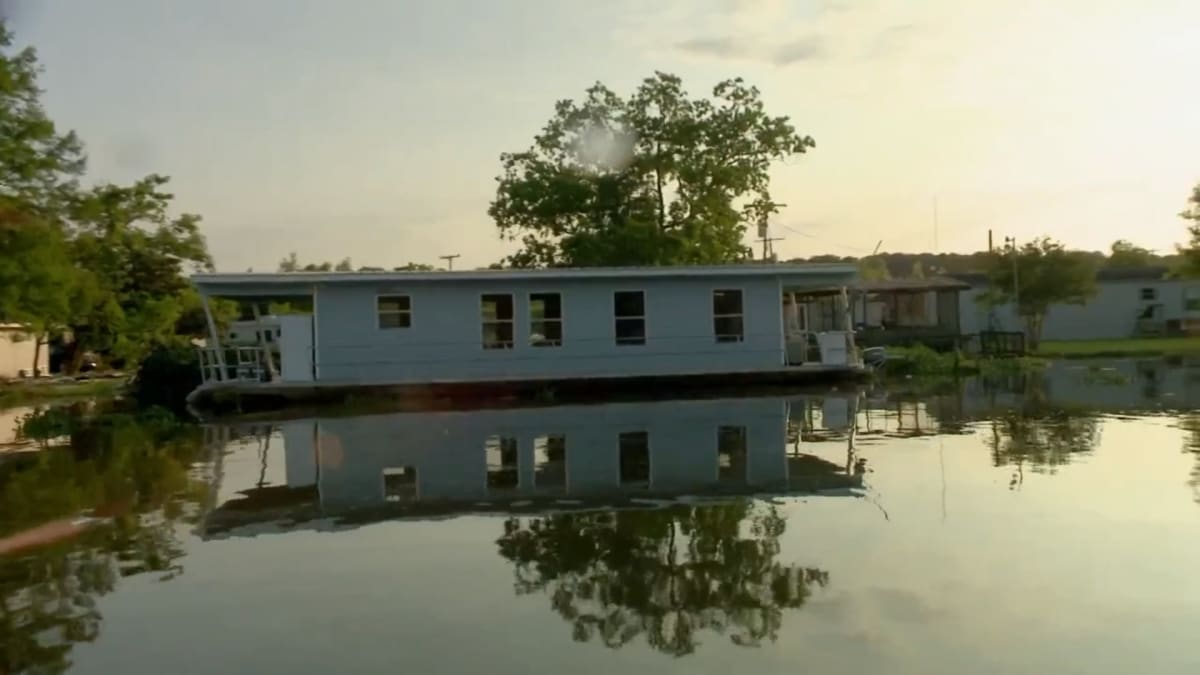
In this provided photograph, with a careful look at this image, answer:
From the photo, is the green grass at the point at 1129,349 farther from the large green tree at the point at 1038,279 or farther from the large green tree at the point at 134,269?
the large green tree at the point at 134,269

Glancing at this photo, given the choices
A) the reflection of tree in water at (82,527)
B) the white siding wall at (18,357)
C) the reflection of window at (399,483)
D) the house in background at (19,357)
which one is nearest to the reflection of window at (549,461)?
the reflection of window at (399,483)

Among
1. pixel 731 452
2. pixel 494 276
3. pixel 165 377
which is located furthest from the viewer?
pixel 165 377

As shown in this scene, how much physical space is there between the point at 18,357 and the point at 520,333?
28.4m

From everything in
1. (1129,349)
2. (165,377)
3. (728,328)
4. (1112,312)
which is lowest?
(165,377)

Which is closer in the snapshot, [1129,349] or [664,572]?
[664,572]

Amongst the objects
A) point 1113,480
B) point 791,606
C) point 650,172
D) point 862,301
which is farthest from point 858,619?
point 862,301

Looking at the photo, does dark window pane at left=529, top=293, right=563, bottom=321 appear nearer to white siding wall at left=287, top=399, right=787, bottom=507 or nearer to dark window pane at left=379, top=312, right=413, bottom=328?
dark window pane at left=379, top=312, right=413, bottom=328

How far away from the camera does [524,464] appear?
541 inches

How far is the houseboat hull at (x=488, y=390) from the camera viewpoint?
23297mm

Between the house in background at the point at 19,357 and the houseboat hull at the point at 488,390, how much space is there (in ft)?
69.0

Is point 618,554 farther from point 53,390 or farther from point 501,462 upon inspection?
point 53,390

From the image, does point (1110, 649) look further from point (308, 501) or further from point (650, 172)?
point (650, 172)

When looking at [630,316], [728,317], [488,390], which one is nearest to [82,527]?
[488,390]

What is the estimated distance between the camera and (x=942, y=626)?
21.4 feet
